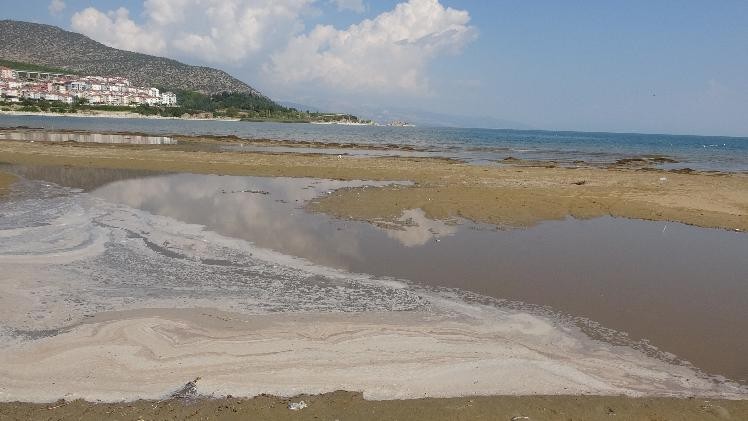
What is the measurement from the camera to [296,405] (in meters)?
4.93

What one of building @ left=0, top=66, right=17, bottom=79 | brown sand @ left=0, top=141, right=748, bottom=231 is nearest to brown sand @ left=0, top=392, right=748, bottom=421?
brown sand @ left=0, top=141, right=748, bottom=231

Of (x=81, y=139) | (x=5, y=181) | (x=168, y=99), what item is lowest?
(x=5, y=181)

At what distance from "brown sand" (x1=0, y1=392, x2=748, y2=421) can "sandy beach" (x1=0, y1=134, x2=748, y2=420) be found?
0.7 inches

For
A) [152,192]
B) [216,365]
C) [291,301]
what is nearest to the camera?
[216,365]

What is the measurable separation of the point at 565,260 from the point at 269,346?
22.9 feet

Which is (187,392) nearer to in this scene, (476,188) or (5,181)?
(476,188)

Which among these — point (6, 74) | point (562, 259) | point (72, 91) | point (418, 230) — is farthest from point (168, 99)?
point (562, 259)

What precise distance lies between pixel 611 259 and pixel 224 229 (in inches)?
344

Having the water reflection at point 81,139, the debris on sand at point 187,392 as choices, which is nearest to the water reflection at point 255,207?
the debris on sand at point 187,392

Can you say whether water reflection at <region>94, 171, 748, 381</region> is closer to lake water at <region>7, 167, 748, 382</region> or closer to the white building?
lake water at <region>7, 167, 748, 382</region>

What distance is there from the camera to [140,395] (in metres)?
5.07

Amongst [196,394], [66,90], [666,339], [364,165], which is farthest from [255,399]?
[66,90]

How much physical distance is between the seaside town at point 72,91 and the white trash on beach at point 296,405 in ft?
524

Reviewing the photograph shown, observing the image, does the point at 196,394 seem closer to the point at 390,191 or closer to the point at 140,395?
the point at 140,395
